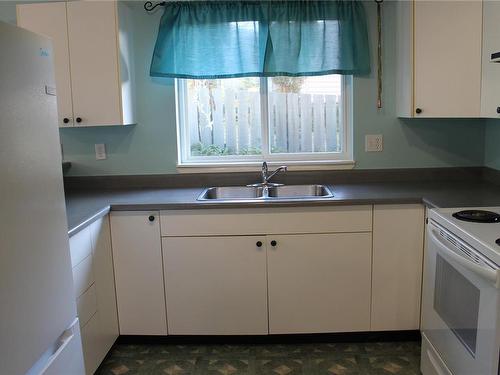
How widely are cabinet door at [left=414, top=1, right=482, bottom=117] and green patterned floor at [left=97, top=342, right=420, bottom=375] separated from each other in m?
1.36

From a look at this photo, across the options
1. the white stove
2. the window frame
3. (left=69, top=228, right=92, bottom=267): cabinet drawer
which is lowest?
(left=69, top=228, right=92, bottom=267): cabinet drawer

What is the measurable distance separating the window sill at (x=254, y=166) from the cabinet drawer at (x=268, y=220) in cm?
61

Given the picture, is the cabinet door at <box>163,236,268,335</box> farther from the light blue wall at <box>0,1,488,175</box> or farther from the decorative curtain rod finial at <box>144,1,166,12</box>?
the decorative curtain rod finial at <box>144,1,166,12</box>

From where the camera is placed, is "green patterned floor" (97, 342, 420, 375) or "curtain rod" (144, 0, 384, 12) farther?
"curtain rod" (144, 0, 384, 12)

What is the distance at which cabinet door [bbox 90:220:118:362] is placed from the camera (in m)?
2.41

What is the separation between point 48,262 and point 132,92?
175 centimetres

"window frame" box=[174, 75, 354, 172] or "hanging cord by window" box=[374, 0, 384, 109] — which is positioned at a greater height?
"hanging cord by window" box=[374, 0, 384, 109]

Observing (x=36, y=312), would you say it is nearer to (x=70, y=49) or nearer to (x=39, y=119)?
(x=39, y=119)

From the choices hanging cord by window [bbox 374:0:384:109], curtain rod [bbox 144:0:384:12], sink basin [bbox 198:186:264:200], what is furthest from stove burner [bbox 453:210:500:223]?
curtain rod [bbox 144:0:384:12]

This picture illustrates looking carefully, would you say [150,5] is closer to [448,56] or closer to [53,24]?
[53,24]

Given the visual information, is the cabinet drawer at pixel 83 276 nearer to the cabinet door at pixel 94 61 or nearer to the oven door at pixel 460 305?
the cabinet door at pixel 94 61

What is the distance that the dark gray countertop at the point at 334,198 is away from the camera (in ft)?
7.84

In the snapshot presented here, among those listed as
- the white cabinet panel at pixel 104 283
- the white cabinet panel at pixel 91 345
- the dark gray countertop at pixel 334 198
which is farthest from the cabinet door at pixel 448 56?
the white cabinet panel at pixel 91 345

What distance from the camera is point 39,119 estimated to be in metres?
1.41
